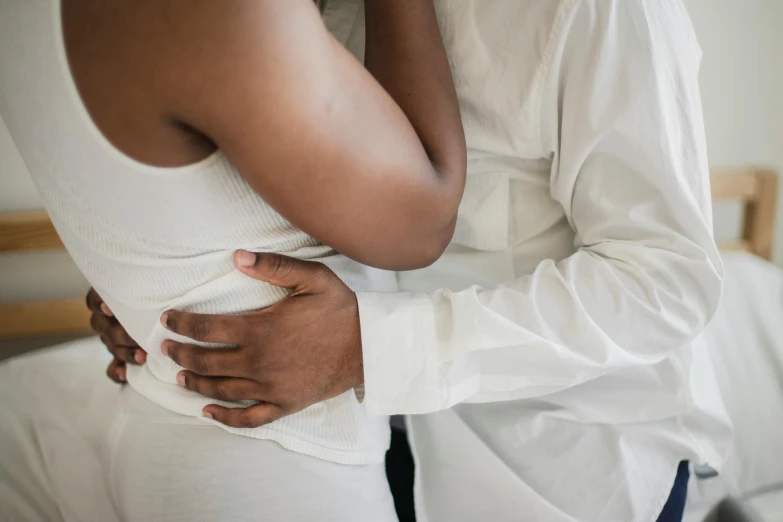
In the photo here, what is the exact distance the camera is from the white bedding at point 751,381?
936 mm

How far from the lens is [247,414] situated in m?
0.53

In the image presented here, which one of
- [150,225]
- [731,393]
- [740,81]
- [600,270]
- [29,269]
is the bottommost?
[731,393]

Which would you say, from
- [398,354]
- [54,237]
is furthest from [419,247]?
[54,237]

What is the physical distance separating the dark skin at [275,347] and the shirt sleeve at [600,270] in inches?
1.4

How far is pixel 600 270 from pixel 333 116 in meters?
0.33

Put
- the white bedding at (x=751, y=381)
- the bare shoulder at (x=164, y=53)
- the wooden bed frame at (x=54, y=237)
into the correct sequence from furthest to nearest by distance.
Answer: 1. the wooden bed frame at (x=54, y=237)
2. the white bedding at (x=751, y=381)
3. the bare shoulder at (x=164, y=53)

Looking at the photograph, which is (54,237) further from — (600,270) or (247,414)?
(600,270)

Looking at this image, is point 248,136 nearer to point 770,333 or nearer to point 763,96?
point 770,333

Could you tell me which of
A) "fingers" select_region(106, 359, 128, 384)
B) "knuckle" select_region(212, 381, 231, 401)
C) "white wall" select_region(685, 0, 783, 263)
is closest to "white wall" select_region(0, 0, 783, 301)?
"white wall" select_region(685, 0, 783, 263)

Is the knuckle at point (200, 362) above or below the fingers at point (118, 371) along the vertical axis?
above

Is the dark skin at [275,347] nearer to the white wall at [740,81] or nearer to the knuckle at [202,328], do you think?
the knuckle at [202,328]

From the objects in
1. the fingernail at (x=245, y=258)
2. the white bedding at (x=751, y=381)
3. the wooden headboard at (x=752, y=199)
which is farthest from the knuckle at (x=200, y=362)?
the wooden headboard at (x=752, y=199)

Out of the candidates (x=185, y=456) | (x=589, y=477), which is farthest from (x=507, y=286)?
(x=185, y=456)

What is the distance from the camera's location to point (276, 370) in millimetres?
529
